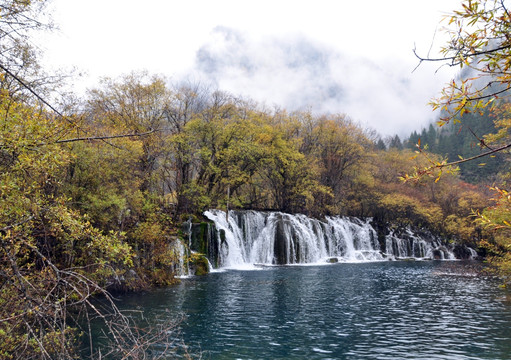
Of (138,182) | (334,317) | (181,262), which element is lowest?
(334,317)

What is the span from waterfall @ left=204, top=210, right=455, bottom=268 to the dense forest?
2.53 metres

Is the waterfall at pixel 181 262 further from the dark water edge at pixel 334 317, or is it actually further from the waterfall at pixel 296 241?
the waterfall at pixel 296 241

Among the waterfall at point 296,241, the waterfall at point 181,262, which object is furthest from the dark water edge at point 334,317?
the waterfall at point 296,241

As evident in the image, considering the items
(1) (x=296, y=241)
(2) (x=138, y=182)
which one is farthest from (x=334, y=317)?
(1) (x=296, y=241)

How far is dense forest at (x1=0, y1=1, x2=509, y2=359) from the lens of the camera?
198 inches

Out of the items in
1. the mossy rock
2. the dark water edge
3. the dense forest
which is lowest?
the dark water edge

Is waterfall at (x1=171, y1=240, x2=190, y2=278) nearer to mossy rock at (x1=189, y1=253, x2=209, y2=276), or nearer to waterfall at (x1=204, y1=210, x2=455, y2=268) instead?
mossy rock at (x1=189, y1=253, x2=209, y2=276)

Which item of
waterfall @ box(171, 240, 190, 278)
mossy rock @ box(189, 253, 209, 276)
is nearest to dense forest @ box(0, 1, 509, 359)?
waterfall @ box(171, 240, 190, 278)

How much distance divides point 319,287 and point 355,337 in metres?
8.54

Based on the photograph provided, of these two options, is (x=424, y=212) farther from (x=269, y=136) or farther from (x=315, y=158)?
(x=269, y=136)

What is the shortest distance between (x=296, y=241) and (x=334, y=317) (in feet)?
65.3

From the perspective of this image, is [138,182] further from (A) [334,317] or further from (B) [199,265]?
(A) [334,317]

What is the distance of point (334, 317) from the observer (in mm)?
13086

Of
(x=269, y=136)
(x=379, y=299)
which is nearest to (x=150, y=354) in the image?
(x=379, y=299)
